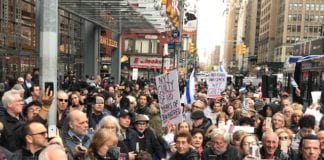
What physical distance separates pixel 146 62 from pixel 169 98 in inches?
1939

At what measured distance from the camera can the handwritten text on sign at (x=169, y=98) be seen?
8852 millimetres

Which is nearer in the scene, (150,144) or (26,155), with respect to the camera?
(26,155)

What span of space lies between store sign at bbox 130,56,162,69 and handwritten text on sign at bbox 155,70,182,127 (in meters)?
47.2

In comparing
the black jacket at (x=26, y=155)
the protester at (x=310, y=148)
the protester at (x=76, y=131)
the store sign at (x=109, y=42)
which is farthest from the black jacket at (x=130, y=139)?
the store sign at (x=109, y=42)

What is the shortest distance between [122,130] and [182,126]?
91 cm

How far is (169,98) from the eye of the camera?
9141 mm

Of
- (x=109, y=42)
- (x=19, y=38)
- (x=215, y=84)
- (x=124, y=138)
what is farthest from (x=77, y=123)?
(x=109, y=42)

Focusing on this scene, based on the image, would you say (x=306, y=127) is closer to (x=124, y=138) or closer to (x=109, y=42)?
(x=124, y=138)

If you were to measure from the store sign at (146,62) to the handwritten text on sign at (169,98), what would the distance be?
4718 cm

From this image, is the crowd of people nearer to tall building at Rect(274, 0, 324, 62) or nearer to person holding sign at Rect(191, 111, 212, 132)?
person holding sign at Rect(191, 111, 212, 132)

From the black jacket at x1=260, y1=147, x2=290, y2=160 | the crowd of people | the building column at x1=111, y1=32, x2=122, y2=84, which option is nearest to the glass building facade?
the building column at x1=111, y1=32, x2=122, y2=84

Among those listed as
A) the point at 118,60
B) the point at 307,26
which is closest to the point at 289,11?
the point at 307,26

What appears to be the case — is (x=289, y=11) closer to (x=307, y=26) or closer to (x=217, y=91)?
(x=307, y=26)

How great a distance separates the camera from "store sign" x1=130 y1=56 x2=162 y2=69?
5706cm
